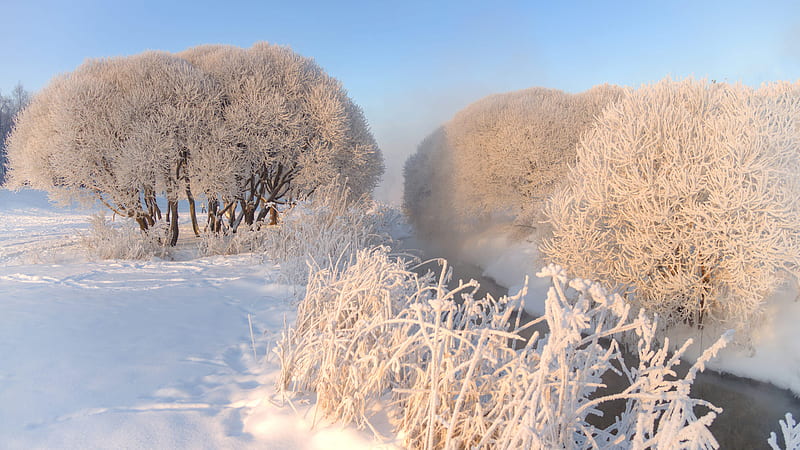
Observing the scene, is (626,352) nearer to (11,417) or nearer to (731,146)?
(731,146)

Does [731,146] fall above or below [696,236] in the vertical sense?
above

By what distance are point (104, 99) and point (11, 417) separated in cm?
1144

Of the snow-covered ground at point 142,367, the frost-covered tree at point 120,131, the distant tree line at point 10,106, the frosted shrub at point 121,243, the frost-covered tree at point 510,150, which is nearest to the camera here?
the snow-covered ground at point 142,367

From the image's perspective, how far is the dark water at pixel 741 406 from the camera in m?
4.90

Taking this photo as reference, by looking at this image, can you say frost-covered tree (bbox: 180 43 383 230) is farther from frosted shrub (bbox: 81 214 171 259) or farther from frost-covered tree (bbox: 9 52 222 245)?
frosted shrub (bbox: 81 214 171 259)

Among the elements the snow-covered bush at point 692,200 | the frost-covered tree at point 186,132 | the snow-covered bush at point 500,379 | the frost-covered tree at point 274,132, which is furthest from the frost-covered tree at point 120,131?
the snow-covered bush at point 500,379

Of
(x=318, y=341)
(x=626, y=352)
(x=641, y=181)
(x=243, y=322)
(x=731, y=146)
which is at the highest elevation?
(x=731, y=146)

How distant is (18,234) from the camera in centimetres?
1449

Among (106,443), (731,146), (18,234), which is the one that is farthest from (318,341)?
(18,234)

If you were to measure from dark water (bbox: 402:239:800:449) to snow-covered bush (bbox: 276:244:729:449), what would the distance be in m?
3.42

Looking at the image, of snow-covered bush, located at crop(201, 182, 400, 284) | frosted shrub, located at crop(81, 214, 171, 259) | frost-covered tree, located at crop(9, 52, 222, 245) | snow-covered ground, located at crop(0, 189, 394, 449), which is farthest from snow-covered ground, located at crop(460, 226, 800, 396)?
frost-covered tree, located at crop(9, 52, 222, 245)

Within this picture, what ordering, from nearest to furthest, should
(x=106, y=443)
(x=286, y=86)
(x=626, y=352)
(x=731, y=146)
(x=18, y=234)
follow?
(x=106, y=443)
(x=731, y=146)
(x=626, y=352)
(x=286, y=86)
(x=18, y=234)

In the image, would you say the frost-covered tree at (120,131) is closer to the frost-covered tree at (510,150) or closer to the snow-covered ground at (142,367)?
the snow-covered ground at (142,367)

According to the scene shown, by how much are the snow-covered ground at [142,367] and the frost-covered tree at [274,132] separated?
22.2 ft
